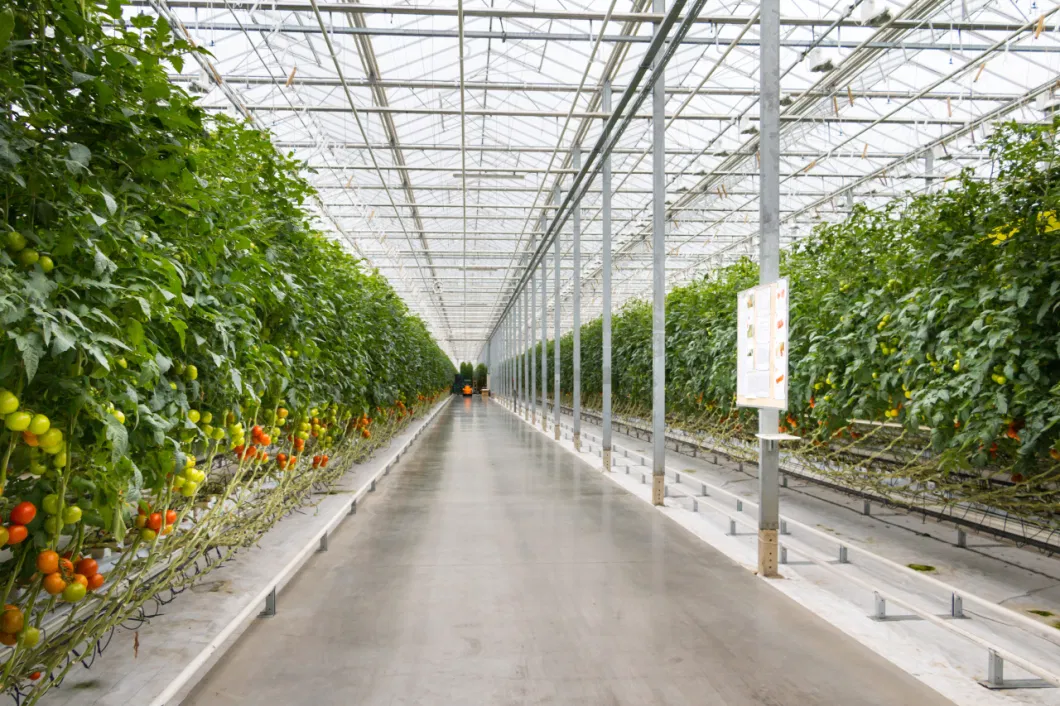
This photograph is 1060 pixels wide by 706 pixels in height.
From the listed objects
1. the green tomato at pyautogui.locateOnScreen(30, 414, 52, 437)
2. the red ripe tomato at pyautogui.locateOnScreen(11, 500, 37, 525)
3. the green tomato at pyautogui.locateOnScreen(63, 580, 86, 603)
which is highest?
the green tomato at pyautogui.locateOnScreen(30, 414, 52, 437)

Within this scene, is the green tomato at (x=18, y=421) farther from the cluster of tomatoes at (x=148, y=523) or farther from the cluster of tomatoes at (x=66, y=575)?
the cluster of tomatoes at (x=148, y=523)

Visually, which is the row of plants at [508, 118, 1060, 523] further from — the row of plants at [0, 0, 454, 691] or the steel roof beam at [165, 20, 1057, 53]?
the steel roof beam at [165, 20, 1057, 53]

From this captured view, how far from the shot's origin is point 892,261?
18.1 feet

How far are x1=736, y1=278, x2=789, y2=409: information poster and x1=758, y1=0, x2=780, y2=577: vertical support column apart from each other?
17 centimetres

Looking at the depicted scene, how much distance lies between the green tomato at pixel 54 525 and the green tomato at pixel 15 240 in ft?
2.61

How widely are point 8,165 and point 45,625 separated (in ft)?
6.55

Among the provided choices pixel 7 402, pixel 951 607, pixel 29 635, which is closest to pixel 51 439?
pixel 7 402

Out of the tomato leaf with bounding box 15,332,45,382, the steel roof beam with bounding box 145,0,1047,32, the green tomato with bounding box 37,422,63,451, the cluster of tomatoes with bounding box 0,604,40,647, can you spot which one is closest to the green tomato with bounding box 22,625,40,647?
the cluster of tomatoes with bounding box 0,604,40,647

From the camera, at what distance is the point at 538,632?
384 centimetres

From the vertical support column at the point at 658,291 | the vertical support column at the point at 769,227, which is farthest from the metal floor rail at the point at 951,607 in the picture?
the vertical support column at the point at 658,291

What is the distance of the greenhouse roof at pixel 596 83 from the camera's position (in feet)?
33.1

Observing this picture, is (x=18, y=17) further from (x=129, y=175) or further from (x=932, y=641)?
(x=932, y=641)

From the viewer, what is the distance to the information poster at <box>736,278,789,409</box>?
4.62 m

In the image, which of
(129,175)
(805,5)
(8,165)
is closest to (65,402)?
(8,165)
